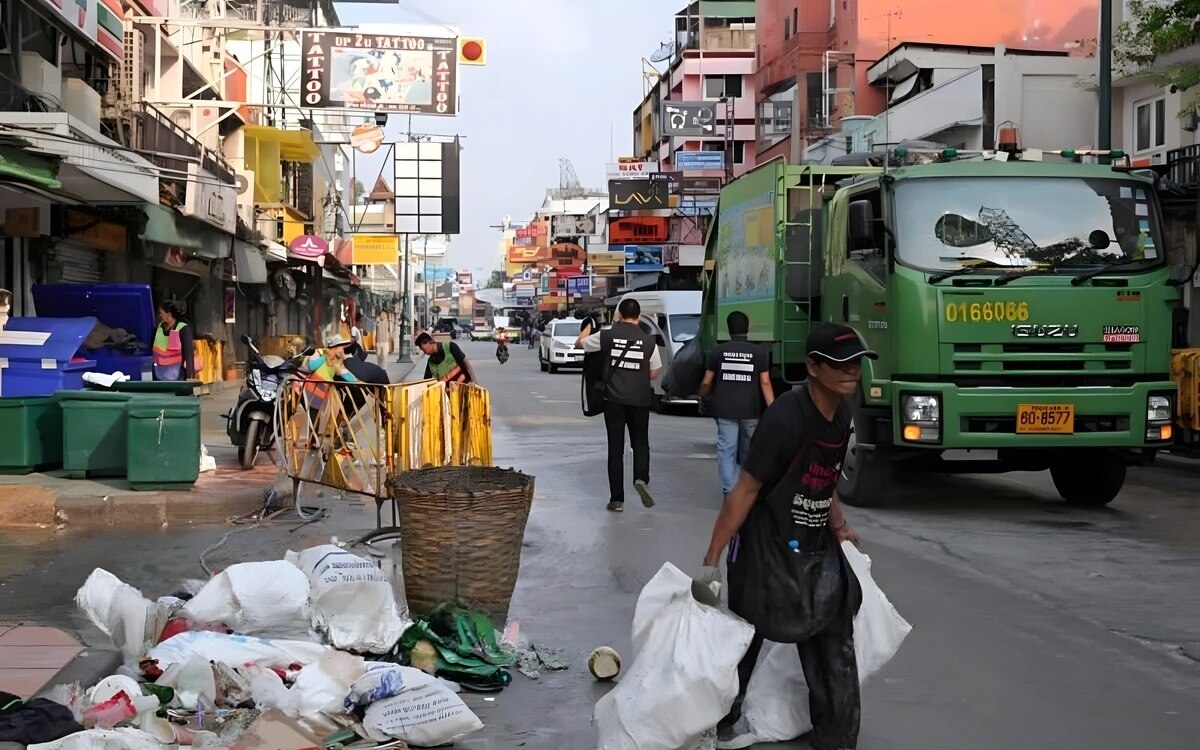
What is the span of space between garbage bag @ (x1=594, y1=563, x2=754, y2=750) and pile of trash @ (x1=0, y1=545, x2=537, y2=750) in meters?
0.82

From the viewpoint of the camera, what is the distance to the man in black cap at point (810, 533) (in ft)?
14.7

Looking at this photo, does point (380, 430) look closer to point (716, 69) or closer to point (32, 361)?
point (32, 361)

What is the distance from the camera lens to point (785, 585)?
177 inches

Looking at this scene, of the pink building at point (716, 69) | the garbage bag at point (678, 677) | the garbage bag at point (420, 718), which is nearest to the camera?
the garbage bag at point (678, 677)

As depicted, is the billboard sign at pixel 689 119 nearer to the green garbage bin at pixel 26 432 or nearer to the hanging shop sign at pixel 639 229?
the hanging shop sign at pixel 639 229

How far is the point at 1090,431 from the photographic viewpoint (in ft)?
34.1

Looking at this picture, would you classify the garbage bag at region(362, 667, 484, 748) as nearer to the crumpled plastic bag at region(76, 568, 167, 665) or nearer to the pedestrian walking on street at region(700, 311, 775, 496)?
the crumpled plastic bag at region(76, 568, 167, 665)

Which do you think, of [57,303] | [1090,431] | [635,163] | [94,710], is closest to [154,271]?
[57,303]

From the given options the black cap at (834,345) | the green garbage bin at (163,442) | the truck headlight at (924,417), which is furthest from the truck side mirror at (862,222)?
the black cap at (834,345)

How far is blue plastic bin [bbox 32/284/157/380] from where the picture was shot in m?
16.3

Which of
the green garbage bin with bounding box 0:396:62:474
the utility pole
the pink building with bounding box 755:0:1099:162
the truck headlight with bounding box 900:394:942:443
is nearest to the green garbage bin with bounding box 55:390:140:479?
the green garbage bin with bounding box 0:396:62:474

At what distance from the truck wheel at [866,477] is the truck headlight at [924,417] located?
82 cm

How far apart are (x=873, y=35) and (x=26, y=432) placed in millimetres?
39897

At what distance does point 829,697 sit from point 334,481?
20.0 ft
